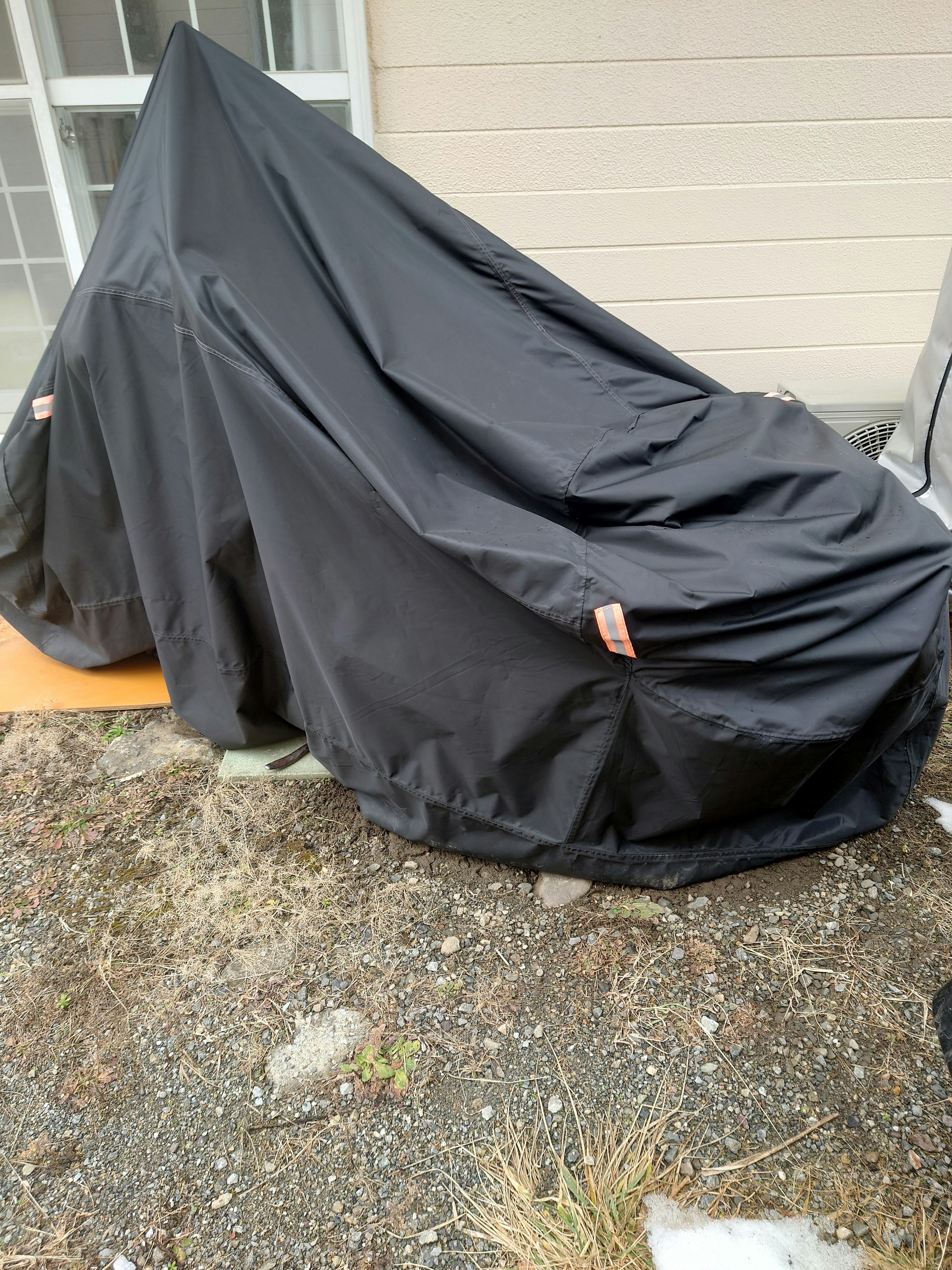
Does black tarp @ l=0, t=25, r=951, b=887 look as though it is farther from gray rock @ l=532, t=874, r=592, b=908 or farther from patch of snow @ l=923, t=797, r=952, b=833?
patch of snow @ l=923, t=797, r=952, b=833

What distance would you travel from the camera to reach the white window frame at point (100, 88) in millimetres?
2689

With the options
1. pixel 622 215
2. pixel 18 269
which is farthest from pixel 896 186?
pixel 18 269

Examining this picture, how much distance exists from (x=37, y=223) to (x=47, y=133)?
318 millimetres

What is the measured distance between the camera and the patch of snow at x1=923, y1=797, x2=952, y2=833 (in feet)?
6.09

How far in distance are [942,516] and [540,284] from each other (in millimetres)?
1399

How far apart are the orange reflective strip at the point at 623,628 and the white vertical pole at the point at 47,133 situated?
2501 millimetres

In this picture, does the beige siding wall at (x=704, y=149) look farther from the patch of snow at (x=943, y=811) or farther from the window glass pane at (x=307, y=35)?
the patch of snow at (x=943, y=811)

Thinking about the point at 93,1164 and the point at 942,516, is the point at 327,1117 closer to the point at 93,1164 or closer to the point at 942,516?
the point at 93,1164

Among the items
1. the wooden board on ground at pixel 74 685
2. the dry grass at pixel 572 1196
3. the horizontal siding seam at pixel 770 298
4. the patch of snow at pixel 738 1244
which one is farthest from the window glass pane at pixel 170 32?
the patch of snow at pixel 738 1244

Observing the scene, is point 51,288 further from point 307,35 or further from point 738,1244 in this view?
point 738,1244

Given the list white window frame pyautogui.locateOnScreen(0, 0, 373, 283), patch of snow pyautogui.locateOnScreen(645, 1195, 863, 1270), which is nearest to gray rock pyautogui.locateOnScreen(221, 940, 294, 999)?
patch of snow pyautogui.locateOnScreen(645, 1195, 863, 1270)

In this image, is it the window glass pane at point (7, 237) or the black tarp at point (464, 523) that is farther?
the window glass pane at point (7, 237)

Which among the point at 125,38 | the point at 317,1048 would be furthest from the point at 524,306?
the point at 125,38

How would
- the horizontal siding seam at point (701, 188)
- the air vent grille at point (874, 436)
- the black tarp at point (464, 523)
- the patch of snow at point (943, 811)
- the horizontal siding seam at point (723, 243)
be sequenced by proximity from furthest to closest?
the horizontal siding seam at point (723, 243), the horizontal siding seam at point (701, 188), the air vent grille at point (874, 436), the patch of snow at point (943, 811), the black tarp at point (464, 523)
